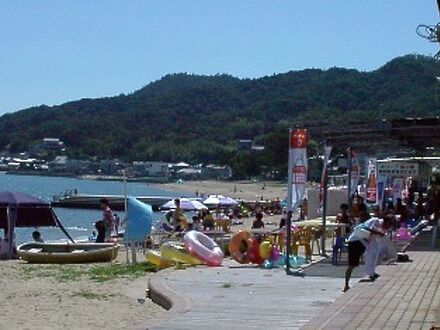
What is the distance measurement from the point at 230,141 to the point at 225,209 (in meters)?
128

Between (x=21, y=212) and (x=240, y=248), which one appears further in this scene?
(x=21, y=212)

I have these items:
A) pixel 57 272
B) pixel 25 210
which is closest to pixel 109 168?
pixel 25 210

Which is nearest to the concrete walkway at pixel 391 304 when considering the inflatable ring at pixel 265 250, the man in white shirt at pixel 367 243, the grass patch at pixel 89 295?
the man in white shirt at pixel 367 243

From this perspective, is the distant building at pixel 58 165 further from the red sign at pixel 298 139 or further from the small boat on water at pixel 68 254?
the red sign at pixel 298 139

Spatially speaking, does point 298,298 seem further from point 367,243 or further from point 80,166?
point 80,166

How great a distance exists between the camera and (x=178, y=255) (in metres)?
18.5

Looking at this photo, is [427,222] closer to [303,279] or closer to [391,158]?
[391,158]

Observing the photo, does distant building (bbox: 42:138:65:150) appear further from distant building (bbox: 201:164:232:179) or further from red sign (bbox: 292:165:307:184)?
red sign (bbox: 292:165:307:184)

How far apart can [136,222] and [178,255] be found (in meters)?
2.03

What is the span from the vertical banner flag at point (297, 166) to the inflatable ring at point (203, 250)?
2.81 m

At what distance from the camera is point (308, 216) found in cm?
3450

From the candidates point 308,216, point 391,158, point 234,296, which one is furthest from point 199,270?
point 308,216

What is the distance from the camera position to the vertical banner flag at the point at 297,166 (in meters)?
15.7

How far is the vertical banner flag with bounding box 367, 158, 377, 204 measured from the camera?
76.8 ft
